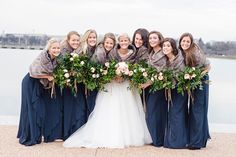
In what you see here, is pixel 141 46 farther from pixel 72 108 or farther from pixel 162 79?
pixel 72 108

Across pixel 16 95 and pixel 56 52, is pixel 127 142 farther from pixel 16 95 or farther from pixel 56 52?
pixel 16 95

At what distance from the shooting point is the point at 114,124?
22.5 feet

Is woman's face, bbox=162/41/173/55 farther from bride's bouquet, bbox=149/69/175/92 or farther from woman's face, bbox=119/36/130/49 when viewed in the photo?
woman's face, bbox=119/36/130/49

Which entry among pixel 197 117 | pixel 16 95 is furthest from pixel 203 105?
pixel 16 95

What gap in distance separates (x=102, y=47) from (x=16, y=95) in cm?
642

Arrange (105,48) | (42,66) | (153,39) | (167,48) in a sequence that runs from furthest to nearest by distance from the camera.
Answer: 1. (105,48)
2. (153,39)
3. (167,48)
4. (42,66)

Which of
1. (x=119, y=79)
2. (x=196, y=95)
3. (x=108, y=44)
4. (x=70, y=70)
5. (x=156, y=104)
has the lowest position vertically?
(x=156, y=104)

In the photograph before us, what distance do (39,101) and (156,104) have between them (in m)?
1.62

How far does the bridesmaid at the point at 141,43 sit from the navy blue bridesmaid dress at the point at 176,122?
658 millimetres

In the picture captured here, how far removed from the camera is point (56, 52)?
6734mm

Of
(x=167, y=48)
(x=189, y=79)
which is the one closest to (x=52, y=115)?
(x=167, y=48)

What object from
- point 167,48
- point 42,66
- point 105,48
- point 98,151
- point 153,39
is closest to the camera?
point 98,151

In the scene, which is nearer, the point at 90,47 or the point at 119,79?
the point at 119,79

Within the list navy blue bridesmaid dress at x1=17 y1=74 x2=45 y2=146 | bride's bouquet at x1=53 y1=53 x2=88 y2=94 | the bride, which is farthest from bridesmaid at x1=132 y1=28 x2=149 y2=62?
navy blue bridesmaid dress at x1=17 y1=74 x2=45 y2=146
